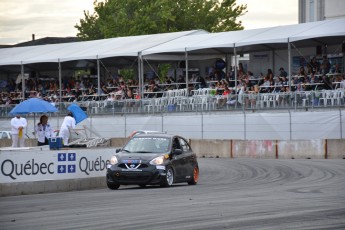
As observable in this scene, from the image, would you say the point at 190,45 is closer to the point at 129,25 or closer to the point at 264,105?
the point at 264,105

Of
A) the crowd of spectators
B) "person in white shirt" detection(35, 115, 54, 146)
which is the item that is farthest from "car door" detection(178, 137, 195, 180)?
the crowd of spectators

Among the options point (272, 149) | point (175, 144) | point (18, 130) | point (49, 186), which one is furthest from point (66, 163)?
point (272, 149)

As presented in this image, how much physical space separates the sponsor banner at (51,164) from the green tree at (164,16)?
2055 inches

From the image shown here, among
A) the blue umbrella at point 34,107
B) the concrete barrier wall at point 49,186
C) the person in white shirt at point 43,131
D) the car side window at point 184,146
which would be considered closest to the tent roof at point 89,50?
the blue umbrella at point 34,107

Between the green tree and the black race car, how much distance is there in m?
51.8

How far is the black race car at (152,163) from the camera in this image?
23.0m

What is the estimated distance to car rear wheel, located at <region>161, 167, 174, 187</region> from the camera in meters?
23.3

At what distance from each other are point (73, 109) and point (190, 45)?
30.4 feet

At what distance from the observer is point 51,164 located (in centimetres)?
2242

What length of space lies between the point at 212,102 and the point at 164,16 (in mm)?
33799

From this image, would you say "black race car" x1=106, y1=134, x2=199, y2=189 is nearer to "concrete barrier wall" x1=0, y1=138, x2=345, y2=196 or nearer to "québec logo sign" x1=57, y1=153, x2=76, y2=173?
"québec logo sign" x1=57, y1=153, x2=76, y2=173

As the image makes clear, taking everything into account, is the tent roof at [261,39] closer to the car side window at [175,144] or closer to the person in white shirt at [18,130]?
the person in white shirt at [18,130]

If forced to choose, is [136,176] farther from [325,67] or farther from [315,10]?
[315,10]

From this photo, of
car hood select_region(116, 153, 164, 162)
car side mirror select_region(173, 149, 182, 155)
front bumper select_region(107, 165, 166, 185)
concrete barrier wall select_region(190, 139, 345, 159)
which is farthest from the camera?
concrete barrier wall select_region(190, 139, 345, 159)
